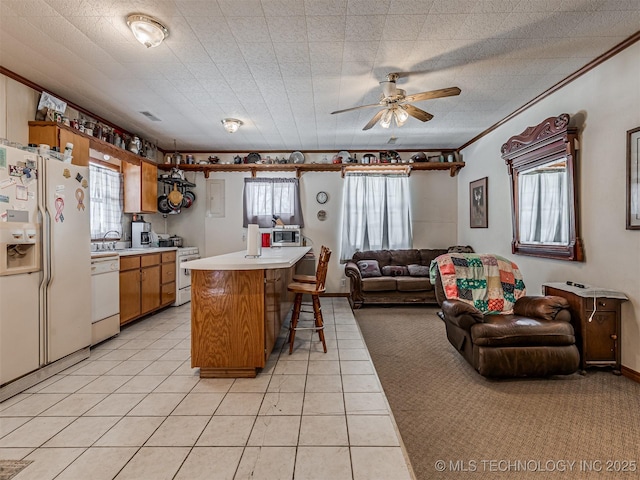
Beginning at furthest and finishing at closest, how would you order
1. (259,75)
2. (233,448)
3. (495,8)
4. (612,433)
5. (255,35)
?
1. (259,75)
2. (255,35)
3. (495,8)
4. (612,433)
5. (233,448)

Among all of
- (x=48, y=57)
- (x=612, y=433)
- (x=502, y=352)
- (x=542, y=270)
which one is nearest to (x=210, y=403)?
(x=502, y=352)

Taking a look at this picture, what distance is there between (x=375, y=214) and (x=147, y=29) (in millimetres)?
4364

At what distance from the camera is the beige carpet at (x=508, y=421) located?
1.63m

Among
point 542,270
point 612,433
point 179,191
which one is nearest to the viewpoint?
point 612,433

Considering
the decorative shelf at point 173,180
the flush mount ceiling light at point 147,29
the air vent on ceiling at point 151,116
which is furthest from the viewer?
the decorative shelf at point 173,180

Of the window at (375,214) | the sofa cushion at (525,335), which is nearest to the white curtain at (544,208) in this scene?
the sofa cushion at (525,335)

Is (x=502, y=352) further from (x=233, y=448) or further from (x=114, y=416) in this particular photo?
(x=114, y=416)

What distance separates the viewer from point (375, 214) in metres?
5.78

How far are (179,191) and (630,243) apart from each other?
601 centimetres

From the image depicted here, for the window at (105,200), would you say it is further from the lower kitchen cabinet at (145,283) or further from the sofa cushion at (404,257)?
the sofa cushion at (404,257)

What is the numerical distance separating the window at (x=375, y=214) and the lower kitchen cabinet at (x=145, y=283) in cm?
298

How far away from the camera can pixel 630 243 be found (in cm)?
251

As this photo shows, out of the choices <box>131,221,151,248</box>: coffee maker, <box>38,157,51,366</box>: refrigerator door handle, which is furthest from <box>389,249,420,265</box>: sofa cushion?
<box>38,157,51,366</box>: refrigerator door handle

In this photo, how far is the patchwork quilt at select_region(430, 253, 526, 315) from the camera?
324cm
